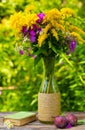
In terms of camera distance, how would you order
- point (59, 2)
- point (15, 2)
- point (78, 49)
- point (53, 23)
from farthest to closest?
point (15, 2) → point (59, 2) → point (78, 49) → point (53, 23)

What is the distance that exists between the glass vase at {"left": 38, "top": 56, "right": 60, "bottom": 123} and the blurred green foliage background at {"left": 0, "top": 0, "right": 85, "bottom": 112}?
39.0 inches

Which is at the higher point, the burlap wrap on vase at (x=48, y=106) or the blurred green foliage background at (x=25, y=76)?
the blurred green foliage background at (x=25, y=76)

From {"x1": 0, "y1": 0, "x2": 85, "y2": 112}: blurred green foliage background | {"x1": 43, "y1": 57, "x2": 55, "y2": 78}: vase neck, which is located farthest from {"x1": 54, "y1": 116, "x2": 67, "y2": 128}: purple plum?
{"x1": 0, "y1": 0, "x2": 85, "y2": 112}: blurred green foliage background

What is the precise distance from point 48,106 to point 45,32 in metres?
0.33

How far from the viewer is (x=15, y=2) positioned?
337cm

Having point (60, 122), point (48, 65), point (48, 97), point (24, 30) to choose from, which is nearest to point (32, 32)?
point (24, 30)

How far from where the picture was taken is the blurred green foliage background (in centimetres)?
305

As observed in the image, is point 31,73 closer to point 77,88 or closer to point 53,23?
point 77,88

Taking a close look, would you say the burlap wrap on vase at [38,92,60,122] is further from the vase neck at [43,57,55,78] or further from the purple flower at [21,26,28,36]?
the purple flower at [21,26,28,36]

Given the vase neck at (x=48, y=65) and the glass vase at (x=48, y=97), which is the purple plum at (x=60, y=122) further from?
the vase neck at (x=48, y=65)

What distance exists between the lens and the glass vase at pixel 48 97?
1.89m

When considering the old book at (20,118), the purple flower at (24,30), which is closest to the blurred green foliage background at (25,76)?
the old book at (20,118)

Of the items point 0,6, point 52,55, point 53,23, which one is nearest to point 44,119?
point 52,55

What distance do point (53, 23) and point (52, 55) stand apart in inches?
5.9
